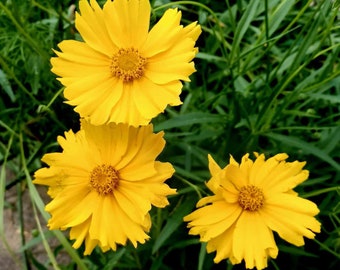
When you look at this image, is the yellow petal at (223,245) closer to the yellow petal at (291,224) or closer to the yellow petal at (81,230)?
the yellow petal at (291,224)

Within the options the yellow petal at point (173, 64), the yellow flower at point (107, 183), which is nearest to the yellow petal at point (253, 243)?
the yellow flower at point (107, 183)

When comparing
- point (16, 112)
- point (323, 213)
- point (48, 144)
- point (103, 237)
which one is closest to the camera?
point (103, 237)

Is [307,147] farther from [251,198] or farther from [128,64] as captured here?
[128,64]

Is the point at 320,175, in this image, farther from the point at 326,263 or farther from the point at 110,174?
the point at 110,174

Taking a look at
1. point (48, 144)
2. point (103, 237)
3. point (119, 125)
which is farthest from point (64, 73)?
point (48, 144)

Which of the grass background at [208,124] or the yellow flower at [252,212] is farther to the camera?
the grass background at [208,124]

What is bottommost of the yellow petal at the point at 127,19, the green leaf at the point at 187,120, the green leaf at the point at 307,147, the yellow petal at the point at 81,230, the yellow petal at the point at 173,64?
the green leaf at the point at 307,147

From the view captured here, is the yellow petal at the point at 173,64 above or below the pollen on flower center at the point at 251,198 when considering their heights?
above

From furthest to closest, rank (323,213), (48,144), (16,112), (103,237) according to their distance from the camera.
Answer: (16,112) → (48,144) → (323,213) → (103,237)
